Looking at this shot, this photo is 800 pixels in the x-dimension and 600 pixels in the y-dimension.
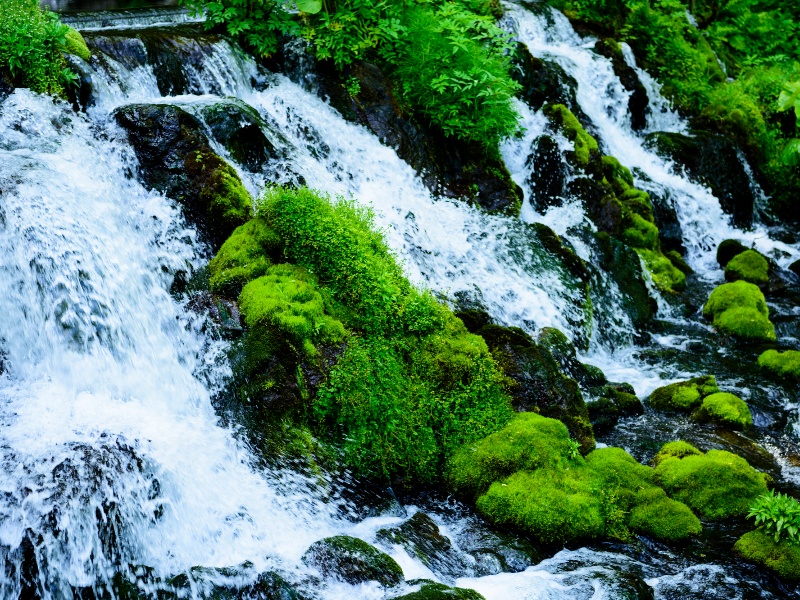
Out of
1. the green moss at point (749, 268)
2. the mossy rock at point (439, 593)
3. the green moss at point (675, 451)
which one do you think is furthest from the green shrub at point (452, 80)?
the mossy rock at point (439, 593)

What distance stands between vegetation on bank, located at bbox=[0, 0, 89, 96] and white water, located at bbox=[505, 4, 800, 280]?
9.60 m

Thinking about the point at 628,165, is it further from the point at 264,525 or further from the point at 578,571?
the point at 264,525

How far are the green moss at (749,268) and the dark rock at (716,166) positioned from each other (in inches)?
98.4

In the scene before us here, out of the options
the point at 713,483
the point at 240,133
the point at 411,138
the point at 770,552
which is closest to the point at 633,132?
the point at 411,138

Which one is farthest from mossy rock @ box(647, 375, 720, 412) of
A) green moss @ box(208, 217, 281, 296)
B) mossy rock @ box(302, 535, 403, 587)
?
green moss @ box(208, 217, 281, 296)

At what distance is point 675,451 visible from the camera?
8070 millimetres

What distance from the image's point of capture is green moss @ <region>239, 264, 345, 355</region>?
7371 millimetres

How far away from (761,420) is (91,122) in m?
8.87

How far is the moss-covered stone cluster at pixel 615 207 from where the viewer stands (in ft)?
42.2

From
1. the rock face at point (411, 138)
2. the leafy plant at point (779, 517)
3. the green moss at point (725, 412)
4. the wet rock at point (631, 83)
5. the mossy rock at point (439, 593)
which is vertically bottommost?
the mossy rock at point (439, 593)

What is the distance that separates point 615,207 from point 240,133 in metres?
6.56

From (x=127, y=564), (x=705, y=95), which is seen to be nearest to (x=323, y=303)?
(x=127, y=564)

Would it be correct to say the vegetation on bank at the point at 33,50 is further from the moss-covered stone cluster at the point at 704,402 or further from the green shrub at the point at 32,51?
the moss-covered stone cluster at the point at 704,402

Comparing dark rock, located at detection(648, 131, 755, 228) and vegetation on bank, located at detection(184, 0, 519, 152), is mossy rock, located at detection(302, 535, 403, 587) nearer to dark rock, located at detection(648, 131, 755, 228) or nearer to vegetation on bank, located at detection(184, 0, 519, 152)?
vegetation on bank, located at detection(184, 0, 519, 152)
